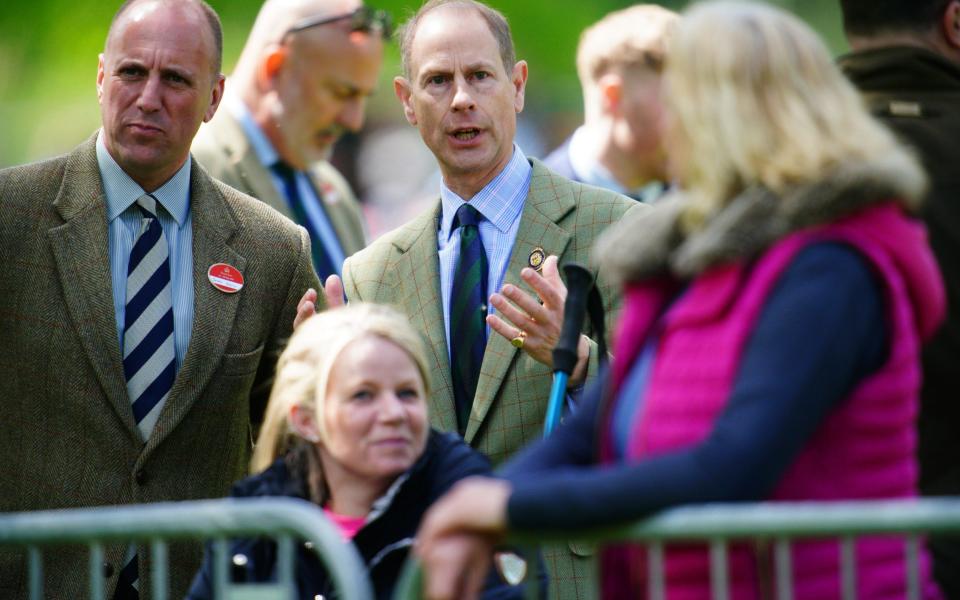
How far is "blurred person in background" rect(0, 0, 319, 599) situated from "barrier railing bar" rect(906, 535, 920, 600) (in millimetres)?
2552

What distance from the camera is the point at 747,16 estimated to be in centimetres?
293

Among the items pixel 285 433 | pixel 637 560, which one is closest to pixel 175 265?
pixel 285 433

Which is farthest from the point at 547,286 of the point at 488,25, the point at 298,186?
the point at 298,186

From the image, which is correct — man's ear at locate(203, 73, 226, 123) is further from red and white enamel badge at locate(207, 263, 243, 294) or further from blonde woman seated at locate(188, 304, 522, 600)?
blonde woman seated at locate(188, 304, 522, 600)

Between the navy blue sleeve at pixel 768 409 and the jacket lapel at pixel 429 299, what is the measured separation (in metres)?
2.11

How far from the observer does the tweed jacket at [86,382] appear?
4.70 m

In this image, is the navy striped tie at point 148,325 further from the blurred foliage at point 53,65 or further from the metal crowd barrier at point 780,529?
the blurred foliage at point 53,65

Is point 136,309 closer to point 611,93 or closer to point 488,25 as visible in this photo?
point 488,25

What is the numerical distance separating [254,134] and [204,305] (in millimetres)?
2630

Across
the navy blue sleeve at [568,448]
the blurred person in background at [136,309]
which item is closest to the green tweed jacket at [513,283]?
the blurred person in background at [136,309]

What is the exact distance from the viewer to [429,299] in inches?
197

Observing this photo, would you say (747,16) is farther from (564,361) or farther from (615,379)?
(564,361)

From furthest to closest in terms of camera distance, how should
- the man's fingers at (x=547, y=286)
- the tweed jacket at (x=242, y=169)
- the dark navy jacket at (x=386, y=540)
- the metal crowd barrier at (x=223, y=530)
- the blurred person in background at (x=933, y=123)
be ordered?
the tweed jacket at (x=242, y=169), the man's fingers at (x=547, y=286), the dark navy jacket at (x=386, y=540), the blurred person in background at (x=933, y=123), the metal crowd barrier at (x=223, y=530)

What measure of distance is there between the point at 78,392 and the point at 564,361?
1.48m
